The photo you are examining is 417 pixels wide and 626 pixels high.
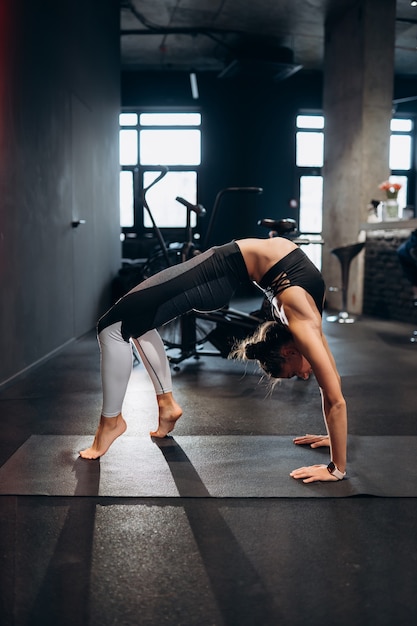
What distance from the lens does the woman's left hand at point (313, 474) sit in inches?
92.7

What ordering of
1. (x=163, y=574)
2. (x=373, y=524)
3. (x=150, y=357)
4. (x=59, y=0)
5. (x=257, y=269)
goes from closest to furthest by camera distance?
(x=163, y=574) → (x=373, y=524) → (x=257, y=269) → (x=150, y=357) → (x=59, y=0)

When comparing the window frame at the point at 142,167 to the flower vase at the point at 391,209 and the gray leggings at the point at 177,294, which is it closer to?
the flower vase at the point at 391,209

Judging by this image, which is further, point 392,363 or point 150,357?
point 392,363

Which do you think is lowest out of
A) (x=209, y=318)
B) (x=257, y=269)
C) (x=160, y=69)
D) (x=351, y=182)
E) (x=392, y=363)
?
(x=392, y=363)

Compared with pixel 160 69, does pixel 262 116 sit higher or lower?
lower

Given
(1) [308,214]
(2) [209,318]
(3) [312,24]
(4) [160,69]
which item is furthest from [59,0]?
(1) [308,214]

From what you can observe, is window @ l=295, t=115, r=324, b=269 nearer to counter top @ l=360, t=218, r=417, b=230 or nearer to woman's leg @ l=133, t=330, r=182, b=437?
counter top @ l=360, t=218, r=417, b=230

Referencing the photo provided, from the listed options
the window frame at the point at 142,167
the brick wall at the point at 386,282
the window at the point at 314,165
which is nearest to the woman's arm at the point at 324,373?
the brick wall at the point at 386,282

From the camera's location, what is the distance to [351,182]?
8516mm

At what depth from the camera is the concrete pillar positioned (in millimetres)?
8078

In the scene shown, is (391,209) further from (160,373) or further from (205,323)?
(160,373)

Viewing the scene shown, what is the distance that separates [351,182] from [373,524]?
703cm

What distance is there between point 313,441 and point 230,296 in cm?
77

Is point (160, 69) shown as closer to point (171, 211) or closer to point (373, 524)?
point (171, 211)
